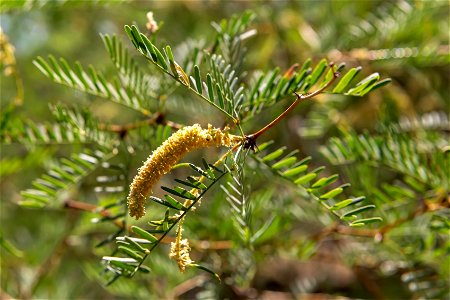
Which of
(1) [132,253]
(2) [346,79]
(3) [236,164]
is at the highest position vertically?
Result: (2) [346,79]

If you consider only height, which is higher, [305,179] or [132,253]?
[305,179]

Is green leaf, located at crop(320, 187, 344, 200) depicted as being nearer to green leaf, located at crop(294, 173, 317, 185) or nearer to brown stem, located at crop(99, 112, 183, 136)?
green leaf, located at crop(294, 173, 317, 185)

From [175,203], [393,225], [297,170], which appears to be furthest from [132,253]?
[393,225]

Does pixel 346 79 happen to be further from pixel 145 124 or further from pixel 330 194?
pixel 145 124

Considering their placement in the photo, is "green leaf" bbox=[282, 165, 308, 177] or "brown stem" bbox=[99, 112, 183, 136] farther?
"brown stem" bbox=[99, 112, 183, 136]

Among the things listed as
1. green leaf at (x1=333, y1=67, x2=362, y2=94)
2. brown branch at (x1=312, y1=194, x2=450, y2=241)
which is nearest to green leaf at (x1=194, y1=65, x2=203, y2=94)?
green leaf at (x1=333, y1=67, x2=362, y2=94)

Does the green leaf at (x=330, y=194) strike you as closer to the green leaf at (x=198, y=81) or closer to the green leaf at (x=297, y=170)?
the green leaf at (x=297, y=170)

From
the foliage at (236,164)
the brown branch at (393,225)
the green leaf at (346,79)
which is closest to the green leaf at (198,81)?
the foliage at (236,164)

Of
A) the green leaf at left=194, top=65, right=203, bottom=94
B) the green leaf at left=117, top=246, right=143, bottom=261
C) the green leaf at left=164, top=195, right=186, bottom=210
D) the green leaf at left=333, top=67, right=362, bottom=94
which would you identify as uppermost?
the green leaf at left=333, top=67, right=362, bottom=94

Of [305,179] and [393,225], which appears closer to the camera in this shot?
[305,179]
